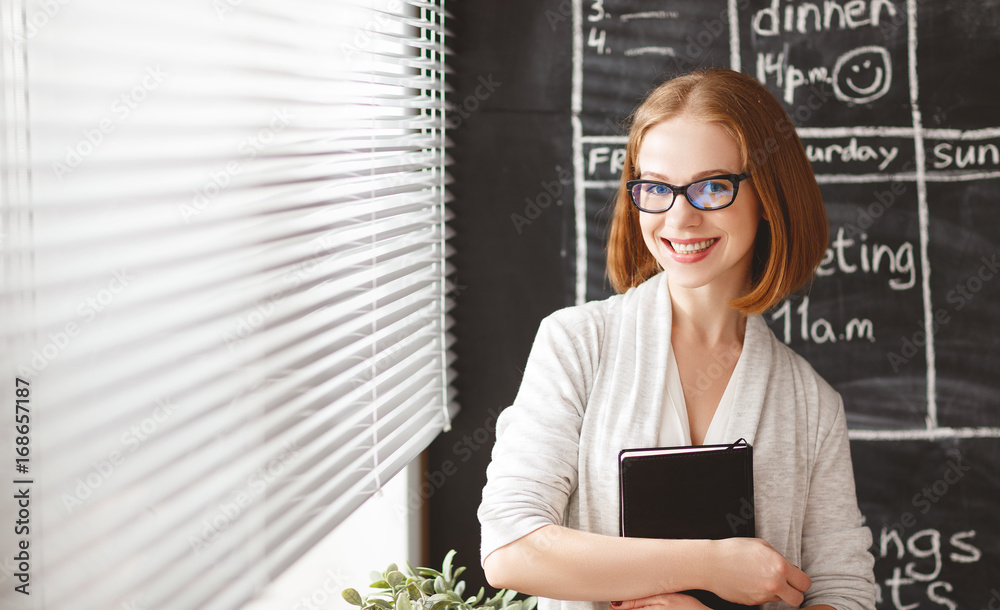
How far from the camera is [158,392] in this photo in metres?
0.90

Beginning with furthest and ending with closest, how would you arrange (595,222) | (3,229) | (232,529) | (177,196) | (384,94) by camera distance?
1. (595,222)
2. (384,94)
3. (232,529)
4. (177,196)
5. (3,229)

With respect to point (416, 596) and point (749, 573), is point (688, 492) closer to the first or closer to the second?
point (749, 573)

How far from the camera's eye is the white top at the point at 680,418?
124cm

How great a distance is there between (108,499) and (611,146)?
1.54m

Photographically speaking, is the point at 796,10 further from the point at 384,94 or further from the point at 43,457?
the point at 43,457

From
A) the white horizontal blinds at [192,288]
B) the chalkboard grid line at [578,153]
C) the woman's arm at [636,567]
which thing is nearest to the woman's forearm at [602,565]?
the woman's arm at [636,567]

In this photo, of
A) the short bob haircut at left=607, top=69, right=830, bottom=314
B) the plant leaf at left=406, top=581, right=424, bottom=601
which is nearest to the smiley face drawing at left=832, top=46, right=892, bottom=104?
the short bob haircut at left=607, top=69, right=830, bottom=314

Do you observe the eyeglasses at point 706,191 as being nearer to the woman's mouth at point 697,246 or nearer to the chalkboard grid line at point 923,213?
the woman's mouth at point 697,246

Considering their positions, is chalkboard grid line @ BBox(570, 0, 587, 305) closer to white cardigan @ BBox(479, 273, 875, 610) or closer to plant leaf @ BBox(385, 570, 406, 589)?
white cardigan @ BBox(479, 273, 875, 610)

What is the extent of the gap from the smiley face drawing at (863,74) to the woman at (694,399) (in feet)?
2.61

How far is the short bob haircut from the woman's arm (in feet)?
1.48

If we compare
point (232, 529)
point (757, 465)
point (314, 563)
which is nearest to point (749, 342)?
point (757, 465)

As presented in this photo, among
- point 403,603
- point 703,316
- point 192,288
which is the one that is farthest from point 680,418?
point 192,288

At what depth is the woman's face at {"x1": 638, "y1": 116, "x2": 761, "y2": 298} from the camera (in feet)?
3.88
